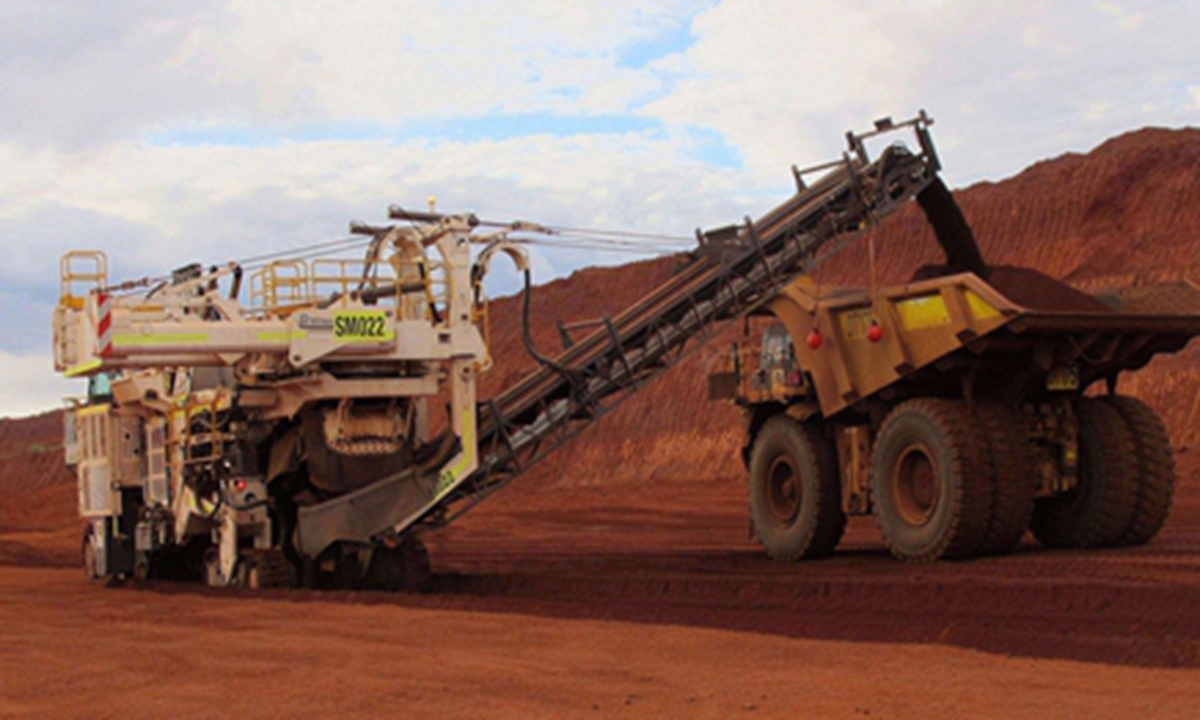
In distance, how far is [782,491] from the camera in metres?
18.1

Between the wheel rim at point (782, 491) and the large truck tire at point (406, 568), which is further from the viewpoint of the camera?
the wheel rim at point (782, 491)

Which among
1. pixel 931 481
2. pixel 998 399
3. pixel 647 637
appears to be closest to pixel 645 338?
pixel 931 481

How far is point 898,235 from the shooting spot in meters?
49.8

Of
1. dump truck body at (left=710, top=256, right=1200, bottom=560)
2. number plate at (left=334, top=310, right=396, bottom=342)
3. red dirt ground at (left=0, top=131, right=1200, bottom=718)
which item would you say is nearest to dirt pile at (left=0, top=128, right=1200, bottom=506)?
red dirt ground at (left=0, top=131, right=1200, bottom=718)

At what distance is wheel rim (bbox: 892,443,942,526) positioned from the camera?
599 inches

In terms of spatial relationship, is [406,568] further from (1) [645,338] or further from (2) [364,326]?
(1) [645,338]

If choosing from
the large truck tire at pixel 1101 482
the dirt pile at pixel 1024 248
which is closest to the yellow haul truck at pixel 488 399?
the large truck tire at pixel 1101 482

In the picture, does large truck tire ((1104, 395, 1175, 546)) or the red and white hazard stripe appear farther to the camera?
the red and white hazard stripe

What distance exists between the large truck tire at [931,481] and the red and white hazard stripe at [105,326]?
7.96m

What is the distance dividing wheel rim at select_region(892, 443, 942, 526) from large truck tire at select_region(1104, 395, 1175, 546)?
6.32ft

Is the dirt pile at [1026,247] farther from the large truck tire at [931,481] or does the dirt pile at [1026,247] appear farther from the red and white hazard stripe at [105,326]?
the red and white hazard stripe at [105,326]

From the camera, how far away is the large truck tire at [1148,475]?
594 inches

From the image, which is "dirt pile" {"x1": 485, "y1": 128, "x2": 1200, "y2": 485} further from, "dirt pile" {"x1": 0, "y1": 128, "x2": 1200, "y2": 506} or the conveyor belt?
the conveyor belt

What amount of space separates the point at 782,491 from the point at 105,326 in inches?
304
